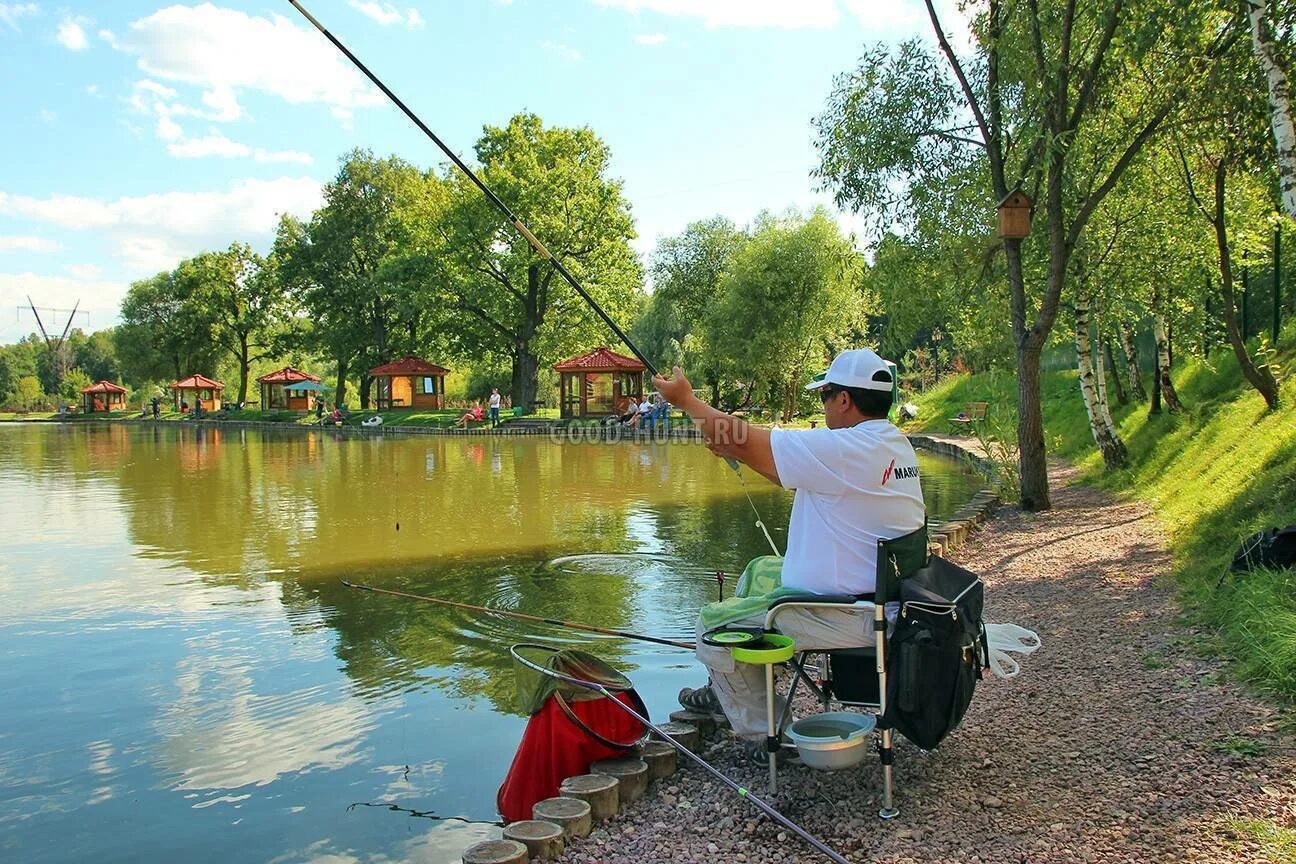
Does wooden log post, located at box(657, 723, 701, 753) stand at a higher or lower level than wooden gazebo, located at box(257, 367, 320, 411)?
lower

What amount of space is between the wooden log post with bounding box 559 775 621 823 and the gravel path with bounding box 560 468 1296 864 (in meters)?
0.08

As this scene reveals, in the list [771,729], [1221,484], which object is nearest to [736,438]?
[771,729]

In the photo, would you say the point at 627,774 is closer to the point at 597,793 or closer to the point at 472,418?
the point at 597,793

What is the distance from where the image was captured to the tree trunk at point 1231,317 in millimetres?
10492

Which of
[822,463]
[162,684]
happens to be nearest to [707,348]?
[162,684]

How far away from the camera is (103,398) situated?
6334 centimetres

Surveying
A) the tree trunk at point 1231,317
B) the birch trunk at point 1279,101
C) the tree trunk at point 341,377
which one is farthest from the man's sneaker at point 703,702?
the tree trunk at point 341,377

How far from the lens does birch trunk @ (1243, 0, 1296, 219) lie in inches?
230

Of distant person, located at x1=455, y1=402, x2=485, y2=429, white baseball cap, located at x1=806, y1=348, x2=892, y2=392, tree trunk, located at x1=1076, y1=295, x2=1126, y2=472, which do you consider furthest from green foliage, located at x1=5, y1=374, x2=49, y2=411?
white baseball cap, located at x1=806, y1=348, x2=892, y2=392

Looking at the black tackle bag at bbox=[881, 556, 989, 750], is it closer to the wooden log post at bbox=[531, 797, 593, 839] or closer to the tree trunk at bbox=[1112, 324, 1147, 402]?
the wooden log post at bbox=[531, 797, 593, 839]

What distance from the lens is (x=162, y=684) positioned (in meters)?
6.01

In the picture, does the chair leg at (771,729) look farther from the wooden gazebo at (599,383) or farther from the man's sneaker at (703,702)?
the wooden gazebo at (599,383)

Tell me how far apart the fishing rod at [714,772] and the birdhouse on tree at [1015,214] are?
24.5 feet

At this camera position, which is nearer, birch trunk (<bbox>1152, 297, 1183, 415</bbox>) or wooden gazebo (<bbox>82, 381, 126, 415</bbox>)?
birch trunk (<bbox>1152, 297, 1183, 415</bbox>)
